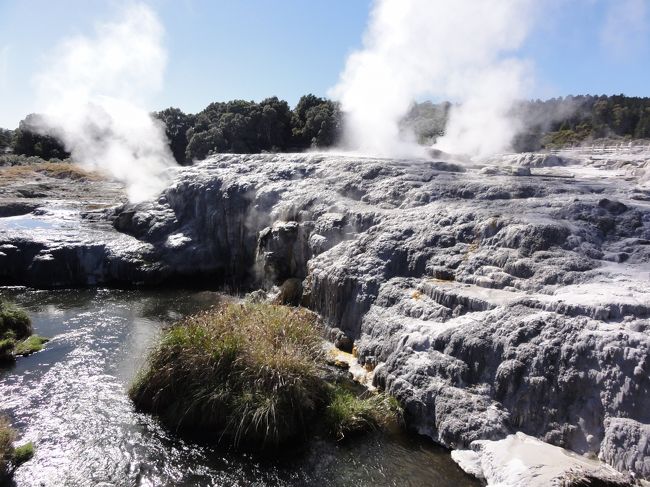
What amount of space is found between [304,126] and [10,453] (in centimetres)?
3593

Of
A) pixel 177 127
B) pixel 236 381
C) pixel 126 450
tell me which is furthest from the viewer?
pixel 177 127

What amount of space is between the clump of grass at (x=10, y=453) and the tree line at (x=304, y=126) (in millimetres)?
30657

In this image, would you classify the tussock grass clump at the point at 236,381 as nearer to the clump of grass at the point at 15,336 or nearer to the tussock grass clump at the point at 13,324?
the clump of grass at the point at 15,336

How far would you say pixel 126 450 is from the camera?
789 centimetres

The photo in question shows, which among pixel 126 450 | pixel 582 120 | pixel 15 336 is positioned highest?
pixel 582 120

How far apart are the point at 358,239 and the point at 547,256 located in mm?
4958

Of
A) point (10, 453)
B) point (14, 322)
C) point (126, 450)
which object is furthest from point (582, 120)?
point (10, 453)

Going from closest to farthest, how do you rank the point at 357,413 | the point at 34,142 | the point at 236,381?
the point at 236,381 → the point at 357,413 → the point at 34,142

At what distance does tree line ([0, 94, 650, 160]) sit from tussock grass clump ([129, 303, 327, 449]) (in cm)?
2828

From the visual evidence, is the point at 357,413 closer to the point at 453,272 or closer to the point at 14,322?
the point at 453,272

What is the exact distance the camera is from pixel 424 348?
9.21m

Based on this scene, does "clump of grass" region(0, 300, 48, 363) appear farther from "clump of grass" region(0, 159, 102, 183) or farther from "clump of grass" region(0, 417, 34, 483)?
"clump of grass" region(0, 159, 102, 183)

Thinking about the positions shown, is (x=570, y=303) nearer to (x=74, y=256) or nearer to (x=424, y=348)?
(x=424, y=348)

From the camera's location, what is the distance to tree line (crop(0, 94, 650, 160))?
38.4 metres
